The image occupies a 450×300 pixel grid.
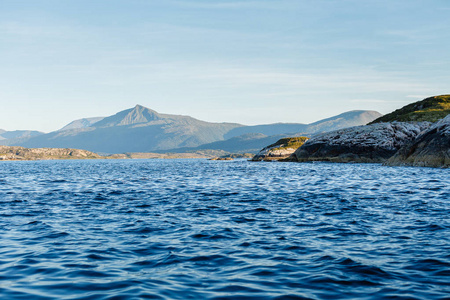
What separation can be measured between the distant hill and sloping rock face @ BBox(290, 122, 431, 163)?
951 cm

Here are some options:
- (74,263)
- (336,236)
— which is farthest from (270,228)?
(74,263)

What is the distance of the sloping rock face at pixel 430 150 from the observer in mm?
56312

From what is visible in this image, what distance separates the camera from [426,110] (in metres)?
110

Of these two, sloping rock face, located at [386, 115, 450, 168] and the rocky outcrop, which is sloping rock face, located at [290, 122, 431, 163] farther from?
the rocky outcrop

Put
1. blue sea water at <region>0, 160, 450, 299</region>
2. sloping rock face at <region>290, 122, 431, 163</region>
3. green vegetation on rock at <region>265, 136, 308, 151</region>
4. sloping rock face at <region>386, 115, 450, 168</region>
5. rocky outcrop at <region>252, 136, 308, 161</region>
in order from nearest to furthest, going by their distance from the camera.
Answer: blue sea water at <region>0, 160, 450, 299</region> < sloping rock face at <region>386, 115, 450, 168</region> < sloping rock face at <region>290, 122, 431, 163</region> < rocky outcrop at <region>252, 136, 308, 161</region> < green vegetation on rock at <region>265, 136, 308, 151</region>

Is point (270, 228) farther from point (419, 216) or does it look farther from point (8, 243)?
point (8, 243)

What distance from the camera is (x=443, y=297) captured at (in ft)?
28.6

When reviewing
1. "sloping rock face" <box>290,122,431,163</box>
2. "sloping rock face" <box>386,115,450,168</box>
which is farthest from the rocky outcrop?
"sloping rock face" <box>386,115,450,168</box>

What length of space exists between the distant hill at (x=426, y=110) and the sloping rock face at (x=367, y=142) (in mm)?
9509

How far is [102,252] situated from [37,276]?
2.50m

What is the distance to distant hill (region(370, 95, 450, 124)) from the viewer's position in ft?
319

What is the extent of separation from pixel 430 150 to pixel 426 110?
5595cm

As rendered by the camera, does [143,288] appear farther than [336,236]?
No

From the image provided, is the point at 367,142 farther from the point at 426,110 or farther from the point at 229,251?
the point at 229,251
